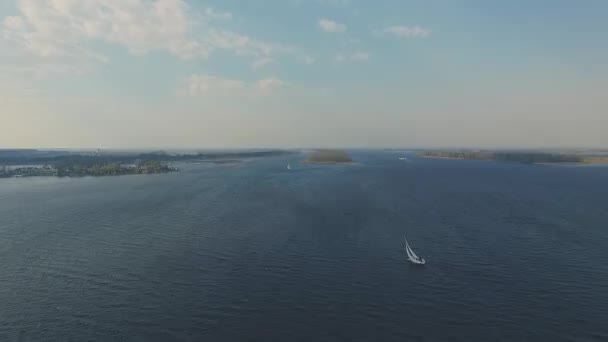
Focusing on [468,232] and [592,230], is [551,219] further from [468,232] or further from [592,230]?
[468,232]

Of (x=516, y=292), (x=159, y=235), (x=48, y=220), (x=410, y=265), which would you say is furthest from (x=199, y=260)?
(x=48, y=220)

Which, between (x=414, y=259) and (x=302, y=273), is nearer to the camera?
(x=302, y=273)

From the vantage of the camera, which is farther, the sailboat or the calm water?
the sailboat

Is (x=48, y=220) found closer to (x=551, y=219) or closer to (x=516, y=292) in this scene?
(x=516, y=292)

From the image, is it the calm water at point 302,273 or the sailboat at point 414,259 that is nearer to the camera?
the calm water at point 302,273

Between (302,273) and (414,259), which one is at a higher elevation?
(414,259)

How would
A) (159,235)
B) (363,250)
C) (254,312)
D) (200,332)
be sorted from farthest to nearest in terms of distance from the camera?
1. (159,235)
2. (363,250)
3. (254,312)
4. (200,332)

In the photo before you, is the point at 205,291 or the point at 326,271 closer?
the point at 205,291

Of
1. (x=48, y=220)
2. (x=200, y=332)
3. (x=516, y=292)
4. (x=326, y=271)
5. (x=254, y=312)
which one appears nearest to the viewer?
(x=200, y=332)
